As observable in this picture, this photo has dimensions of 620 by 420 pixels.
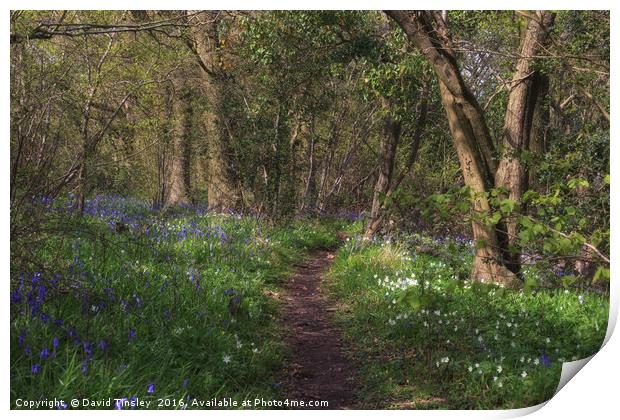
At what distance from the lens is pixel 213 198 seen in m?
5.94

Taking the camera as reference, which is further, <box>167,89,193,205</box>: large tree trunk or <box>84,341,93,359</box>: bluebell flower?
<box>167,89,193,205</box>: large tree trunk

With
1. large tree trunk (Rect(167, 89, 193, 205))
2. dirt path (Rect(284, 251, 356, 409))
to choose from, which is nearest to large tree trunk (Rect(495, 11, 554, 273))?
dirt path (Rect(284, 251, 356, 409))

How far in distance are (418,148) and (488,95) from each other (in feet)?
2.76

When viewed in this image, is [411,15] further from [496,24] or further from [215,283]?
[215,283]

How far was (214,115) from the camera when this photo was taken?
18.7ft

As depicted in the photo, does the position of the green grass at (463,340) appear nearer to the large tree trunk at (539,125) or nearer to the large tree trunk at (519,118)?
the large tree trunk at (519,118)

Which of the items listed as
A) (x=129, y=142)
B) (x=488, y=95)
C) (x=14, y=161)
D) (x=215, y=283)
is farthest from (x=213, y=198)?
(x=488, y=95)

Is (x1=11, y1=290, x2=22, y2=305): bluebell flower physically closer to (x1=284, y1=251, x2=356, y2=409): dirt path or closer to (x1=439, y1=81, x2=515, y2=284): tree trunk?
Answer: (x1=284, y1=251, x2=356, y2=409): dirt path

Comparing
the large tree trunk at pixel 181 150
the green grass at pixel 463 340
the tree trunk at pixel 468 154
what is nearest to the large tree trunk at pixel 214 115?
the large tree trunk at pixel 181 150

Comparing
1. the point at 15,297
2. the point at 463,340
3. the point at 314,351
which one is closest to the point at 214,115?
the point at 314,351

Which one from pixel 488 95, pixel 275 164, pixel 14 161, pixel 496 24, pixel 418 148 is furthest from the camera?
pixel 275 164

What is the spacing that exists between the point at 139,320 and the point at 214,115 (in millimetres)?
2444

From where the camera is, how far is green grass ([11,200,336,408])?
10.6 feet

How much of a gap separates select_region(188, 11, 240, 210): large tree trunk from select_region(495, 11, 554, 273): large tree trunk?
2.45 metres
